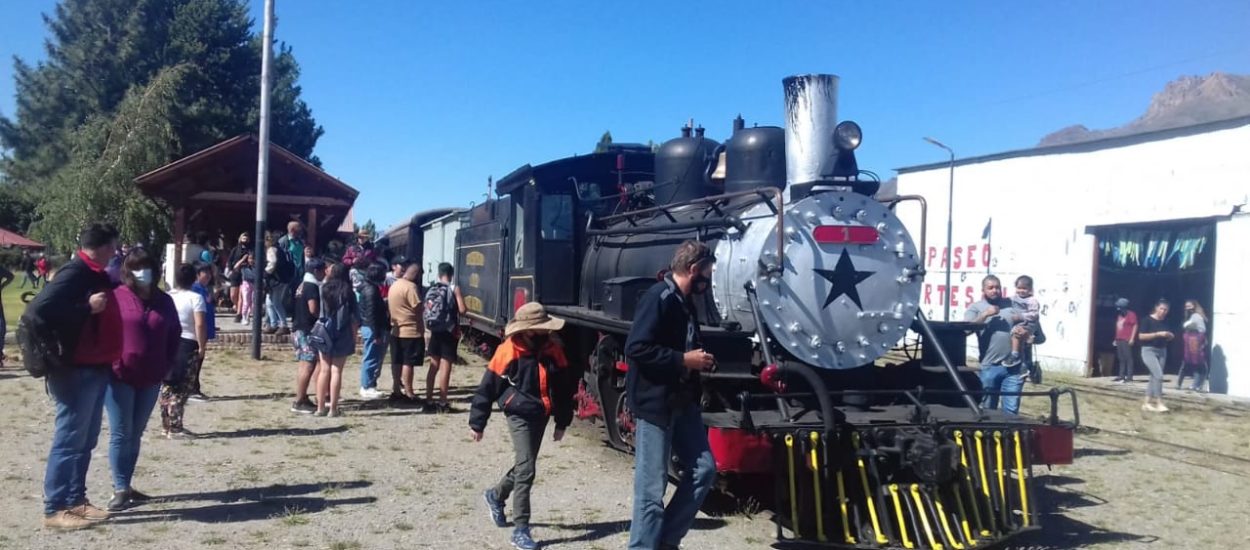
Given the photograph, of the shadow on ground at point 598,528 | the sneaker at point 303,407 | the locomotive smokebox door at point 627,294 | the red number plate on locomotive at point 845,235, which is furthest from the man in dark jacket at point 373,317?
the red number plate on locomotive at point 845,235

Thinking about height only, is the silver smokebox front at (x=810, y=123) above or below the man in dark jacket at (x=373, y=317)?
above

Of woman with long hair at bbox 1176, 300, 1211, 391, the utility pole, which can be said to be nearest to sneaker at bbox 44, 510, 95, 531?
the utility pole

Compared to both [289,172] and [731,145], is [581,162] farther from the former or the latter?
[289,172]

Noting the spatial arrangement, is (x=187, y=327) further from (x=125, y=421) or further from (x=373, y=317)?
(x=373, y=317)

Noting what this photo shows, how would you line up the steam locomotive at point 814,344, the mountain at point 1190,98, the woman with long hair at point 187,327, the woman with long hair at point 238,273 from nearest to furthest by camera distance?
the steam locomotive at point 814,344, the woman with long hair at point 187,327, the woman with long hair at point 238,273, the mountain at point 1190,98

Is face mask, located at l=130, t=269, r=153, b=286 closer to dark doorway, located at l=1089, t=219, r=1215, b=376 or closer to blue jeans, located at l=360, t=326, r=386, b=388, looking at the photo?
blue jeans, located at l=360, t=326, r=386, b=388

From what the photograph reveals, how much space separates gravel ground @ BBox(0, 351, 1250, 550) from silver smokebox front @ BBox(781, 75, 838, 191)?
8.23ft

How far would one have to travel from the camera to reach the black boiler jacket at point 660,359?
4.46 metres

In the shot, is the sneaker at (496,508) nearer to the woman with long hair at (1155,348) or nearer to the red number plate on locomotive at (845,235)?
the red number plate on locomotive at (845,235)

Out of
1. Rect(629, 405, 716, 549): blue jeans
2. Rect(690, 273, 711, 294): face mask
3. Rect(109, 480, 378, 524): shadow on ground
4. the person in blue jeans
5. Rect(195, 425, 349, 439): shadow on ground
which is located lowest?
Rect(109, 480, 378, 524): shadow on ground

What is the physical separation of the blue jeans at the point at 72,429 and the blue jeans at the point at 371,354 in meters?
4.30

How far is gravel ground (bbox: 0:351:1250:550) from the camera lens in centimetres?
536

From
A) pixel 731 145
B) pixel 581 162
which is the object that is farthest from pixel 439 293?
pixel 731 145

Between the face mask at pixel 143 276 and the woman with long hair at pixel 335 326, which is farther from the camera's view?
the woman with long hair at pixel 335 326
